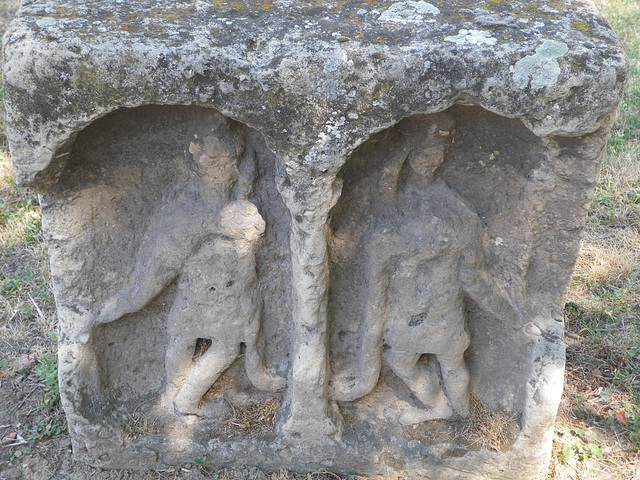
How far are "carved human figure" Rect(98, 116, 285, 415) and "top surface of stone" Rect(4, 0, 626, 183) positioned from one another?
1.03 ft

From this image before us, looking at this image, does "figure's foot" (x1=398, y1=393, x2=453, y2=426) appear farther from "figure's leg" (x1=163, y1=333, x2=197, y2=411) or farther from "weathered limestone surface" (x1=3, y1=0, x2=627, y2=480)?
"figure's leg" (x1=163, y1=333, x2=197, y2=411)

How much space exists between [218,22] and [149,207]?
72 cm

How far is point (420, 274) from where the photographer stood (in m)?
2.38

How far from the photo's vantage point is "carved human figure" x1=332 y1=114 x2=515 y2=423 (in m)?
2.29

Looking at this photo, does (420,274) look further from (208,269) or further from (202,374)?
(202,374)

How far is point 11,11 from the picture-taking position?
21.3ft

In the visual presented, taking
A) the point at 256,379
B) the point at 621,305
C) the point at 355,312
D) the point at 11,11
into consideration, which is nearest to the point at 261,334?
the point at 256,379

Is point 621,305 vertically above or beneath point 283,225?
beneath

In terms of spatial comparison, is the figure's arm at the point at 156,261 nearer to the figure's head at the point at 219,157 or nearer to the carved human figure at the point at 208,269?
the carved human figure at the point at 208,269

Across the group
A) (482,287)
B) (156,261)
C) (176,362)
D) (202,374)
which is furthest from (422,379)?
(156,261)

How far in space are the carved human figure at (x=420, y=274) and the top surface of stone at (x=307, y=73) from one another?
0.98 ft

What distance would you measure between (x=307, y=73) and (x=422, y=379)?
4.12ft

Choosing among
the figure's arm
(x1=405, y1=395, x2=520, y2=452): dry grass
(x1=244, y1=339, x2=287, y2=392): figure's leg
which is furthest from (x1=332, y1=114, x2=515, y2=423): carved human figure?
the figure's arm

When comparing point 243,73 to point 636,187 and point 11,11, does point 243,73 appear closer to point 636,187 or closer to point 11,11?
point 636,187
